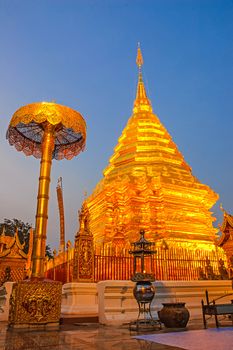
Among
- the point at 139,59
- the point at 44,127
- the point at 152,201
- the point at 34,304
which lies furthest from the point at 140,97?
the point at 34,304

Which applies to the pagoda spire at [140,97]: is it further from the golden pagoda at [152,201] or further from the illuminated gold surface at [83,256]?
the illuminated gold surface at [83,256]

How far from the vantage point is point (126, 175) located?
2209 centimetres

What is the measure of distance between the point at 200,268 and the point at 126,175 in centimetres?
1069

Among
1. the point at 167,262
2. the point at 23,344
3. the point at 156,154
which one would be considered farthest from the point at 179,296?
the point at 156,154

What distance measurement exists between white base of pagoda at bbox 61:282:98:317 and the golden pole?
2094mm

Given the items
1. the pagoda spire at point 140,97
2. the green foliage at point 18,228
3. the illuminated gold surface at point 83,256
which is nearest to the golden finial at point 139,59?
the pagoda spire at point 140,97

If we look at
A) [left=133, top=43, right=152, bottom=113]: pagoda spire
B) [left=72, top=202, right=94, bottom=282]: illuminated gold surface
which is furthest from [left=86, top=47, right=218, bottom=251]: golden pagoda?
[left=72, top=202, right=94, bottom=282]: illuminated gold surface

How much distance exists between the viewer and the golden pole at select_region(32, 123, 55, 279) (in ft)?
23.8

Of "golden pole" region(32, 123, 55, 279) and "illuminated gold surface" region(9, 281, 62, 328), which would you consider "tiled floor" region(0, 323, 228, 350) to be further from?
"golden pole" region(32, 123, 55, 279)

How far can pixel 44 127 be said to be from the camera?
873cm

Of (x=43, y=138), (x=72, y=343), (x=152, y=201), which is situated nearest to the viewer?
(x=72, y=343)

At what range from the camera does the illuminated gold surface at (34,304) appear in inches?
264

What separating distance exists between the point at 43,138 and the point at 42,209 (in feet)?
7.02

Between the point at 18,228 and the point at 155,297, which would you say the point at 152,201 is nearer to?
the point at 155,297
